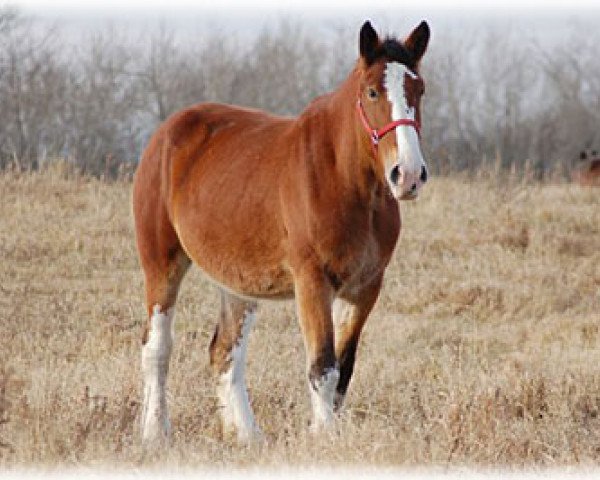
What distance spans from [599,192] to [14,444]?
11.5 m

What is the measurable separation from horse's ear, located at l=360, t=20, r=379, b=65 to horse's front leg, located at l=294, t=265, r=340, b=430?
1057 millimetres

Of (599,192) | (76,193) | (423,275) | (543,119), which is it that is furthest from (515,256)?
(543,119)

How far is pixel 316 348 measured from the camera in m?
6.04

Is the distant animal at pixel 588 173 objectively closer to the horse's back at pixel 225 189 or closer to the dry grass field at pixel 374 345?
the dry grass field at pixel 374 345

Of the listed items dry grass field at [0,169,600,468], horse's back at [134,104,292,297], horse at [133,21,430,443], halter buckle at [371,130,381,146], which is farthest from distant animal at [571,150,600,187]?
halter buckle at [371,130,381,146]

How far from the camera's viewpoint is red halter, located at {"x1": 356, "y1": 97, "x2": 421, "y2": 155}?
5.62m

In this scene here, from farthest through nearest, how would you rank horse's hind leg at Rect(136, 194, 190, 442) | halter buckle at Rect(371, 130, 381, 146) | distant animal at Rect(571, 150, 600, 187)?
distant animal at Rect(571, 150, 600, 187)
horse's hind leg at Rect(136, 194, 190, 442)
halter buckle at Rect(371, 130, 381, 146)

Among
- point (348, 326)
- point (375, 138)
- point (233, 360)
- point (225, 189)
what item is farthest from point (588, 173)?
point (375, 138)

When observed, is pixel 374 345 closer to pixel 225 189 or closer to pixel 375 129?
pixel 225 189

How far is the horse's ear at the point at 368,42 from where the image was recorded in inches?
231

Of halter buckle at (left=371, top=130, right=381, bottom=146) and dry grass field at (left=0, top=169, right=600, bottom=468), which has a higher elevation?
halter buckle at (left=371, top=130, right=381, bottom=146)

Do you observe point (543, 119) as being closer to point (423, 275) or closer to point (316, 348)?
point (423, 275)

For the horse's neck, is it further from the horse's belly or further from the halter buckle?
the horse's belly

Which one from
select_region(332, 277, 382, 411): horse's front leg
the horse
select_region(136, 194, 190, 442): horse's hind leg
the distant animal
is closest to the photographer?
the horse
